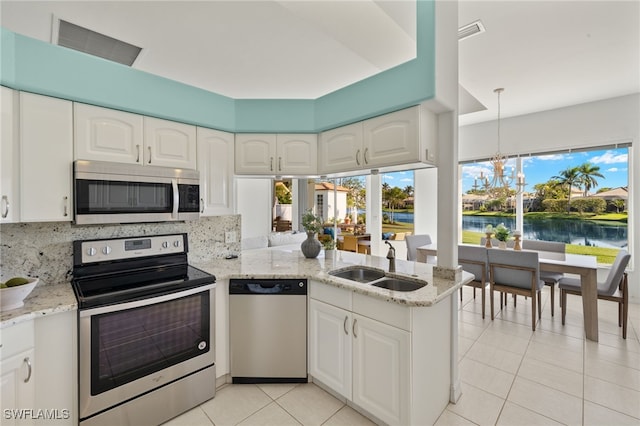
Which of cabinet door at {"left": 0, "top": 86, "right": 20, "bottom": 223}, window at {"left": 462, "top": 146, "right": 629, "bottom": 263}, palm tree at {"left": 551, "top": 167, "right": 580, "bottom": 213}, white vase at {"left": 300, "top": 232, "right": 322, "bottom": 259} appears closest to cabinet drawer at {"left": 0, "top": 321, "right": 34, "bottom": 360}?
cabinet door at {"left": 0, "top": 86, "right": 20, "bottom": 223}

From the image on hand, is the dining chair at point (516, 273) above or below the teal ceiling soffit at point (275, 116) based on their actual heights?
below

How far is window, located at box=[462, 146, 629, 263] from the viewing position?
A: 166 inches

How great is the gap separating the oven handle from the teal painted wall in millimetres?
1327

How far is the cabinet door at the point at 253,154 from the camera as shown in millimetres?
2684

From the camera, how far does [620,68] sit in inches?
128

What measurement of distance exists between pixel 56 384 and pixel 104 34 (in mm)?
2635

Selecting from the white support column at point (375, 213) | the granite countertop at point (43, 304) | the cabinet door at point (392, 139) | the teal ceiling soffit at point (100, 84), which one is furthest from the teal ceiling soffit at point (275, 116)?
the white support column at point (375, 213)

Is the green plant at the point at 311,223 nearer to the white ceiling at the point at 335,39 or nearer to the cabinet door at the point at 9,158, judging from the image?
the white ceiling at the point at 335,39

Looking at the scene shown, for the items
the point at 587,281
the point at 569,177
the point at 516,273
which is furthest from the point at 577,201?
the point at 516,273

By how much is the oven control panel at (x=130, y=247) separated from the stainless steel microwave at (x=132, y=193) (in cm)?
24

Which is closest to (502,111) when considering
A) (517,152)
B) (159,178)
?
(517,152)

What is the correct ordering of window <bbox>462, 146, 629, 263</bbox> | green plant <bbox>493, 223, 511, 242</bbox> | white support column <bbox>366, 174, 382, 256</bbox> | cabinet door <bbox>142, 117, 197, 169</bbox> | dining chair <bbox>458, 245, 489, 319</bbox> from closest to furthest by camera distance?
cabinet door <bbox>142, 117, 197, 169</bbox>
dining chair <bbox>458, 245, 489, 319</bbox>
green plant <bbox>493, 223, 511, 242</bbox>
window <bbox>462, 146, 629, 263</bbox>
white support column <bbox>366, 174, 382, 256</bbox>

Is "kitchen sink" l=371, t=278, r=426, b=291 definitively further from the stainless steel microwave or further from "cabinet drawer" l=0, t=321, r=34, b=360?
"cabinet drawer" l=0, t=321, r=34, b=360

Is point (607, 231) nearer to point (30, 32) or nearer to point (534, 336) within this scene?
point (534, 336)
